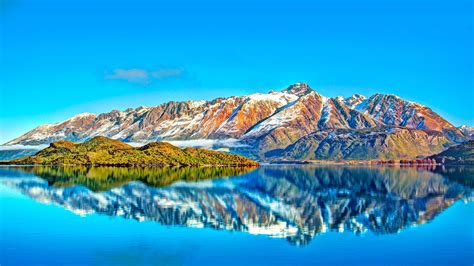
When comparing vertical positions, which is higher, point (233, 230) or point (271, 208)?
point (271, 208)

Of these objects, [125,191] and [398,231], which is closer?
[398,231]

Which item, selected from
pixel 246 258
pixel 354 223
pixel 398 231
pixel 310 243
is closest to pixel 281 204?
pixel 354 223

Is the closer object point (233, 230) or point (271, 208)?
point (233, 230)

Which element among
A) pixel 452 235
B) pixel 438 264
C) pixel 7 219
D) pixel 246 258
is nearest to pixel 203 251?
pixel 246 258

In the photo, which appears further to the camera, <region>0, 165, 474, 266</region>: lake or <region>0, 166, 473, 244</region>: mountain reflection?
<region>0, 166, 473, 244</region>: mountain reflection

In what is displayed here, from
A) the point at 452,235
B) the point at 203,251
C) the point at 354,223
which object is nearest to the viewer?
the point at 203,251

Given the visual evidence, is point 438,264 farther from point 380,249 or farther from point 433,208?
point 433,208

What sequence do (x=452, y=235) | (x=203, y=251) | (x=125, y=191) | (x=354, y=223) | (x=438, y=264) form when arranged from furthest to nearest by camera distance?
(x=125, y=191), (x=354, y=223), (x=452, y=235), (x=203, y=251), (x=438, y=264)

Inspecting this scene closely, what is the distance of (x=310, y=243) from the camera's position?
65.4 metres

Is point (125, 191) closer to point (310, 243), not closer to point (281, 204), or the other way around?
point (281, 204)

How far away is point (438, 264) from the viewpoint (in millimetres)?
56156

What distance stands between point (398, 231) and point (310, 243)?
60.0 feet

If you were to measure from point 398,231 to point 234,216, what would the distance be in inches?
1120

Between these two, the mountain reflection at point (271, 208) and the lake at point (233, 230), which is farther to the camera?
the mountain reflection at point (271, 208)
